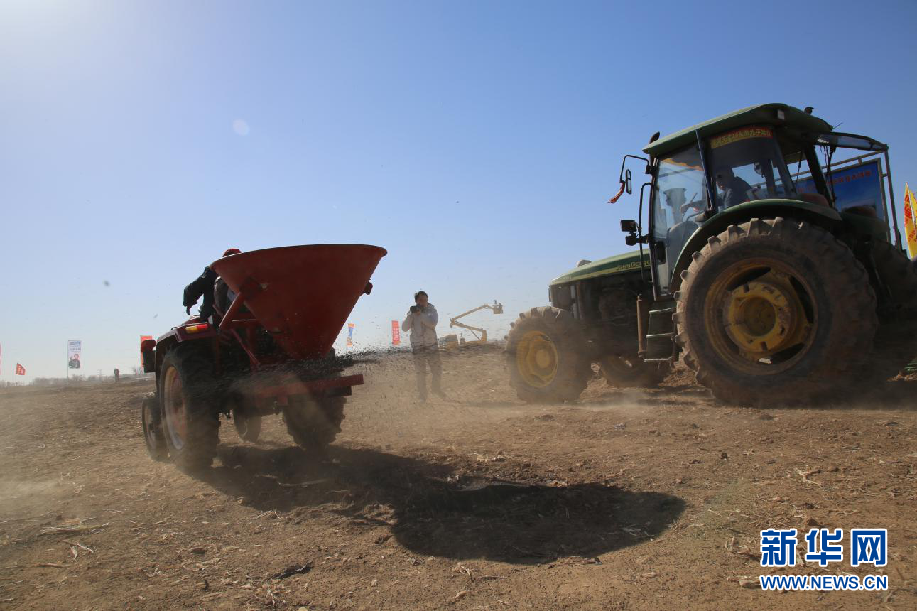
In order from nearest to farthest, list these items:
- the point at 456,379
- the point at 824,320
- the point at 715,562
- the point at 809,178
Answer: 1. the point at 715,562
2. the point at 824,320
3. the point at 809,178
4. the point at 456,379

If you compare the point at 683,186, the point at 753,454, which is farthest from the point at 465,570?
the point at 683,186

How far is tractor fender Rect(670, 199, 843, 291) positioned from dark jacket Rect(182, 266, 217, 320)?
484 cm

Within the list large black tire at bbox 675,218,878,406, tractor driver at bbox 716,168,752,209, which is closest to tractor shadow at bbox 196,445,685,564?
large black tire at bbox 675,218,878,406

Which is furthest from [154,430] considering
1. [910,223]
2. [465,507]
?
[910,223]

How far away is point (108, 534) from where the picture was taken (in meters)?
3.56

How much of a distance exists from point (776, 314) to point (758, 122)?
2041 millimetres

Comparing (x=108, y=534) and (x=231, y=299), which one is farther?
(x=231, y=299)

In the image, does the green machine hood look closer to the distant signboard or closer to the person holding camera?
the person holding camera

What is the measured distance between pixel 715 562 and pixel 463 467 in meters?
2.11

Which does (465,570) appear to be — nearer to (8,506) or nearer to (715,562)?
(715,562)

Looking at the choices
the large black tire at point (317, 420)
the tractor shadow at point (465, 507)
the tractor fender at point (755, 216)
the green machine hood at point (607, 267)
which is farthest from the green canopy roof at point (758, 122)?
the large black tire at point (317, 420)

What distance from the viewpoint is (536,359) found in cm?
796

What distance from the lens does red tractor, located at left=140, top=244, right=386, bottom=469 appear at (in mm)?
4762

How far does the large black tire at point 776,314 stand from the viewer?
456 cm
